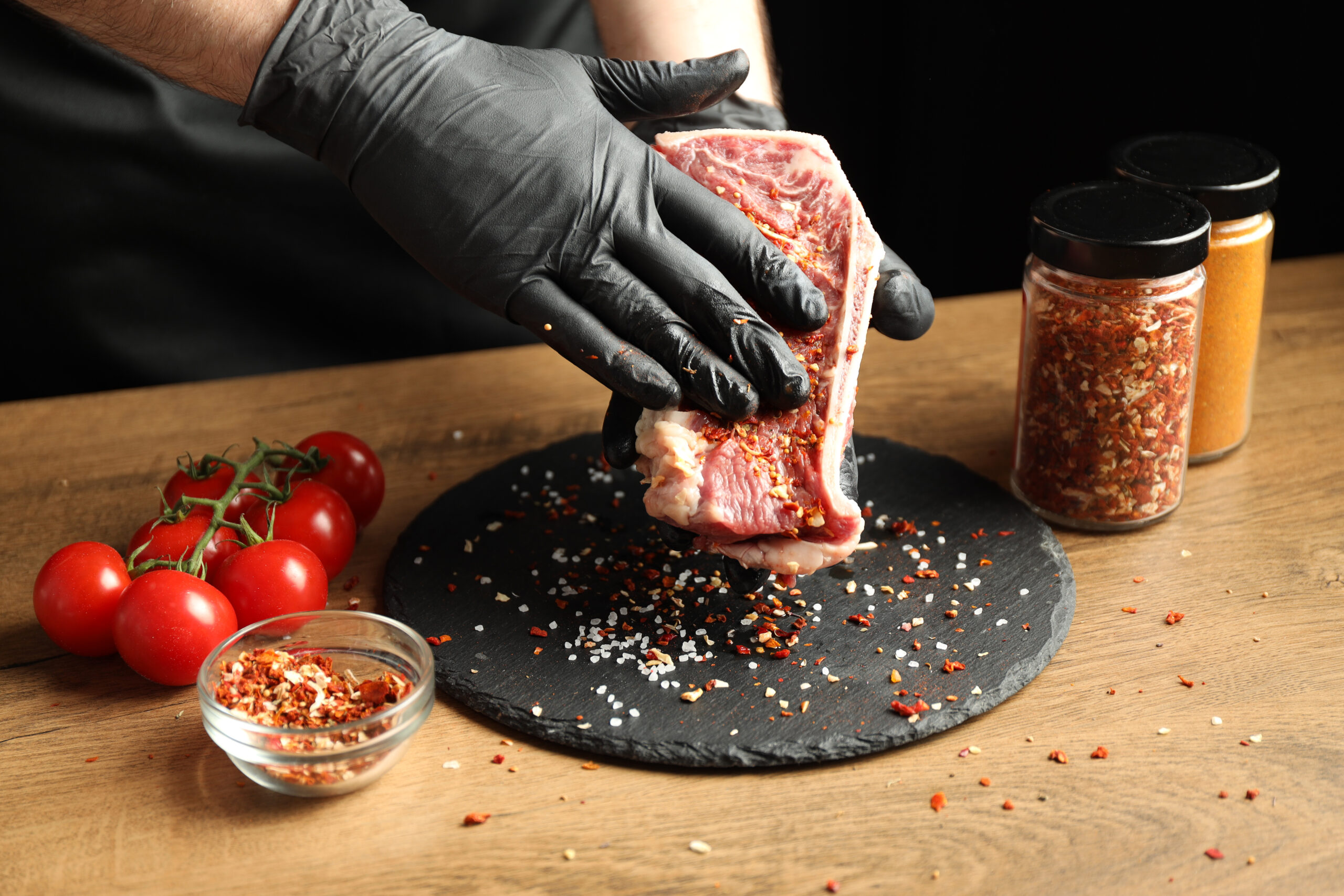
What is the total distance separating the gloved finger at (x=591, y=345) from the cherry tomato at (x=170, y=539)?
0.48 m

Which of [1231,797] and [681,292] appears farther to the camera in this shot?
[681,292]

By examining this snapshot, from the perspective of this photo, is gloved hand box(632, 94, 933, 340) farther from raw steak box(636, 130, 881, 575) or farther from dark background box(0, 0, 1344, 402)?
dark background box(0, 0, 1344, 402)

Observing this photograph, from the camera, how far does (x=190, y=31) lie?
56.5 inches

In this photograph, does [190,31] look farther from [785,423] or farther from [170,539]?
[785,423]

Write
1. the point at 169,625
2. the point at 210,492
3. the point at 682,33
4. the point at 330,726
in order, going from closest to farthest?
the point at 330,726
the point at 169,625
the point at 210,492
the point at 682,33

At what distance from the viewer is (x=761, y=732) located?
1.21 metres

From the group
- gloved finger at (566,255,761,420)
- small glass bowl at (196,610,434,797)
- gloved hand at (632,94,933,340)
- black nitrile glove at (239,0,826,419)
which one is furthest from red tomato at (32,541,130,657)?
gloved hand at (632,94,933,340)

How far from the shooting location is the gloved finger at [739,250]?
4.52ft

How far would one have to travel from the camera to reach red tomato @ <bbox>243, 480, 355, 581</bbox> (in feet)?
4.79

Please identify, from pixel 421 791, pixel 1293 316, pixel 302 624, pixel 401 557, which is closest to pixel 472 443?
pixel 401 557

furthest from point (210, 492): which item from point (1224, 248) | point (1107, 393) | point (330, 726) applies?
point (1224, 248)

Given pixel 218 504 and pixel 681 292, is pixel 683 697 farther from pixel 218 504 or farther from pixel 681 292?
pixel 218 504

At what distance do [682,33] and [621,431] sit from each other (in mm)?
769

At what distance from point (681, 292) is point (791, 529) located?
31 cm
